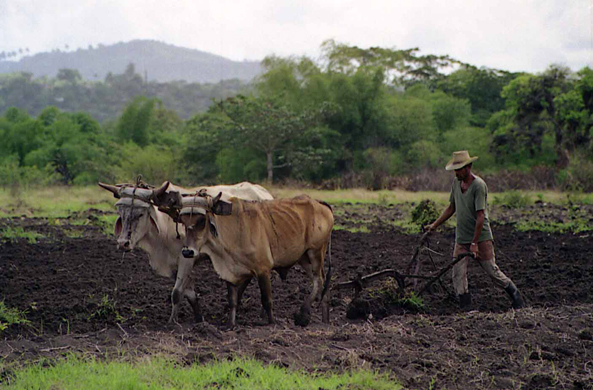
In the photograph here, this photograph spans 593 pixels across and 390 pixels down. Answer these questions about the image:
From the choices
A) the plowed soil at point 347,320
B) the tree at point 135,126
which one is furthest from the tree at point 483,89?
the plowed soil at point 347,320

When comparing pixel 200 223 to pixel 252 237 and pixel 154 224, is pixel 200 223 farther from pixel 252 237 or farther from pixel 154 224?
pixel 154 224

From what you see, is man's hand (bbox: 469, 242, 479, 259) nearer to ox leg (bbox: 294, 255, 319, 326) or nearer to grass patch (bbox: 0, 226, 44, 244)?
ox leg (bbox: 294, 255, 319, 326)

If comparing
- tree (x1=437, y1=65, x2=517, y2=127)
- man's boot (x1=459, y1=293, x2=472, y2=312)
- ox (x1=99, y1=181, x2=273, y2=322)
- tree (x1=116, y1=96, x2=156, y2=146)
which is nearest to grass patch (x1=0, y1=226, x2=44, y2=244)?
ox (x1=99, y1=181, x2=273, y2=322)

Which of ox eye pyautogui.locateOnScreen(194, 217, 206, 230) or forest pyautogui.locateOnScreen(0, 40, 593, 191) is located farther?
forest pyautogui.locateOnScreen(0, 40, 593, 191)

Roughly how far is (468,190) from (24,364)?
15.5 ft

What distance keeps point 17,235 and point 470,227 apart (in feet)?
31.8

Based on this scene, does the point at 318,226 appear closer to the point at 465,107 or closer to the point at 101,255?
the point at 101,255

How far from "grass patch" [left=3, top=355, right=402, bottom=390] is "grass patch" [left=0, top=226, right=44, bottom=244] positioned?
332 inches

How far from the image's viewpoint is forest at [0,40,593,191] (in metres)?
31.2

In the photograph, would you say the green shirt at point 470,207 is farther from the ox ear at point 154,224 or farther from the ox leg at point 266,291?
the ox ear at point 154,224

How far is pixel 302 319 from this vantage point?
6.90m

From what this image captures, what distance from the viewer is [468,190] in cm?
707

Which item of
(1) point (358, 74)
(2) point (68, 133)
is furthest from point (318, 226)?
(2) point (68, 133)

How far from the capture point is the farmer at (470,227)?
693cm
